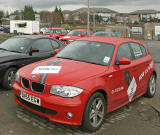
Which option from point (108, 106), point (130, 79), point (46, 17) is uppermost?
point (46, 17)

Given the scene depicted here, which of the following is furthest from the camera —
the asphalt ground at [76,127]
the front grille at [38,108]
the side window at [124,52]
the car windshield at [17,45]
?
the car windshield at [17,45]

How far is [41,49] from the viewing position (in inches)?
303

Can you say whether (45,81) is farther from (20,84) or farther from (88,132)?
(88,132)

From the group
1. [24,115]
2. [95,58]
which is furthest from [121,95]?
[24,115]

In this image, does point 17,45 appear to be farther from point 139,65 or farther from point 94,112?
point 94,112

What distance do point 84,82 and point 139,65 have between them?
2140mm

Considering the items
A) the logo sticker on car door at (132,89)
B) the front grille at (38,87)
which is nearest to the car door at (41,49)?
the front grille at (38,87)

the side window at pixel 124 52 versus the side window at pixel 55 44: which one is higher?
the side window at pixel 55 44

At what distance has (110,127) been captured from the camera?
4.44 meters

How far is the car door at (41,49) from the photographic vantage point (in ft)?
24.0

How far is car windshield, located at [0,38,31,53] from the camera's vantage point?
723cm

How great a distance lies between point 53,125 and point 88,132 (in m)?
0.67

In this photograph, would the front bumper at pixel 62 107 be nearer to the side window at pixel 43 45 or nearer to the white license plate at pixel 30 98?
the white license plate at pixel 30 98

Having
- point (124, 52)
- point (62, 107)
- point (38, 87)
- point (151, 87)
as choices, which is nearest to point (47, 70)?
point (38, 87)
